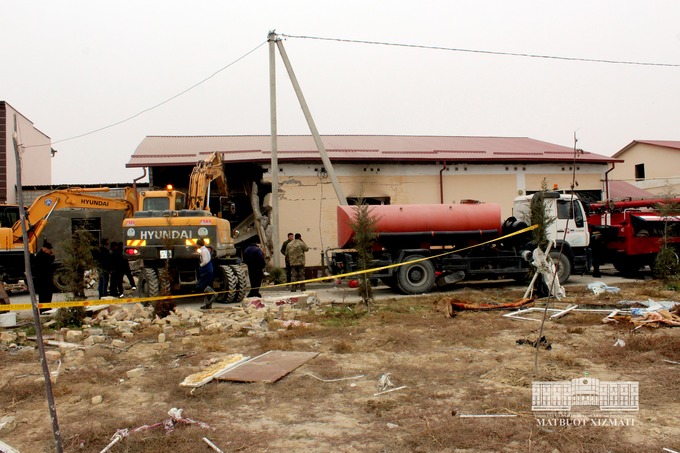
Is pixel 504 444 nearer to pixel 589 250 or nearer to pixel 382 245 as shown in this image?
pixel 382 245

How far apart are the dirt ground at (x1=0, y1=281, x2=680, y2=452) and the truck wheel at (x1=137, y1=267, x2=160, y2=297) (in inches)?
116

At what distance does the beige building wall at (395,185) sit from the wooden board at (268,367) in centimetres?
1254

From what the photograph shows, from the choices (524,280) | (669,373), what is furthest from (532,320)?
(524,280)

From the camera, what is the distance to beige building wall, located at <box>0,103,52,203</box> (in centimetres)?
2507

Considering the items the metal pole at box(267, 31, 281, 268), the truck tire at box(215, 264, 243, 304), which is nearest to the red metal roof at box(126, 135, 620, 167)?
the metal pole at box(267, 31, 281, 268)

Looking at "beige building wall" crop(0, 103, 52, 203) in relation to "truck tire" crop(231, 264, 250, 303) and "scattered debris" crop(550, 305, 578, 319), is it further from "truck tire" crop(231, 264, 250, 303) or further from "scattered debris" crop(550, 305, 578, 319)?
"scattered debris" crop(550, 305, 578, 319)

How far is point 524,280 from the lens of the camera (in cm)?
1590

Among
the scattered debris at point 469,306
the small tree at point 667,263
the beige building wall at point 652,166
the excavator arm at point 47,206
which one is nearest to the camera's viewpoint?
the scattered debris at point 469,306

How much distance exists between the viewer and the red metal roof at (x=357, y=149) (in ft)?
66.3

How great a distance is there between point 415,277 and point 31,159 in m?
23.1

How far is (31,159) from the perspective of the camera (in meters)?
27.8

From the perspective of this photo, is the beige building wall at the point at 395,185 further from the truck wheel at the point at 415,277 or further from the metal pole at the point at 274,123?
the truck wheel at the point at 415,277

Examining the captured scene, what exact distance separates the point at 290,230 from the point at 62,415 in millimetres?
14843

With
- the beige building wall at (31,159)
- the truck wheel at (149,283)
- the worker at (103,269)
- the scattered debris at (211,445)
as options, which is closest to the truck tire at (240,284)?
the truck wheel at (149,283)
